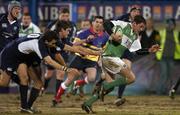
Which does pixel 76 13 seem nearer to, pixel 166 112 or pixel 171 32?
pixel 171 32

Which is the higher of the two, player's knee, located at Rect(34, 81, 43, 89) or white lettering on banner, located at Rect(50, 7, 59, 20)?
white lettering on banner, located at Rect(50, 7, 59, 20)

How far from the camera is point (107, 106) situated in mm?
18844

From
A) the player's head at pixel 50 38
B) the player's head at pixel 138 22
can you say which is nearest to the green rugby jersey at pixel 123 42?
the player's head at pixel 138 22

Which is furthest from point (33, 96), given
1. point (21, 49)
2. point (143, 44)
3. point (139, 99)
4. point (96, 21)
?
point (143, 44)

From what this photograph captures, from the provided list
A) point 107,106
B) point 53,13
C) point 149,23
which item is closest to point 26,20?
point 53,13

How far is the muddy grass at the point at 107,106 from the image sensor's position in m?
16.6

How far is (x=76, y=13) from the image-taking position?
2467 cm

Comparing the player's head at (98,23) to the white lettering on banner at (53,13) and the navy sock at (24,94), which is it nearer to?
the white lettering on banner at (53,13)

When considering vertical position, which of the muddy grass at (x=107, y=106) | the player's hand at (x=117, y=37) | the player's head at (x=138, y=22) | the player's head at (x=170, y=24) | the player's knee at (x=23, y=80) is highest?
the player's head at (x=138, y=22)

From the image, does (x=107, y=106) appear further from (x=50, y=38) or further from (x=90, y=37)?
(x=50, y=38)

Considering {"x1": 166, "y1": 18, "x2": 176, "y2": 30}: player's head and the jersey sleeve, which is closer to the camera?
the jersey sleeve

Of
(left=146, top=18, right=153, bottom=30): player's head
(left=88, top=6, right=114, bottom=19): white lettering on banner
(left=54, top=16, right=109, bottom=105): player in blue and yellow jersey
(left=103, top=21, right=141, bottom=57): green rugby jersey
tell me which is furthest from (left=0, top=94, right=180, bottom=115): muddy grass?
(left=88, top=6, right=114, bottom=19): white lettering on banner

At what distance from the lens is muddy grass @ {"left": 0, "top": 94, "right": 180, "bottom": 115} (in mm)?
16641

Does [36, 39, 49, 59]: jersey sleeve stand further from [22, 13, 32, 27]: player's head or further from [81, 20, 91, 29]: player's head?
[81, 20, 91, 29]: player's head
